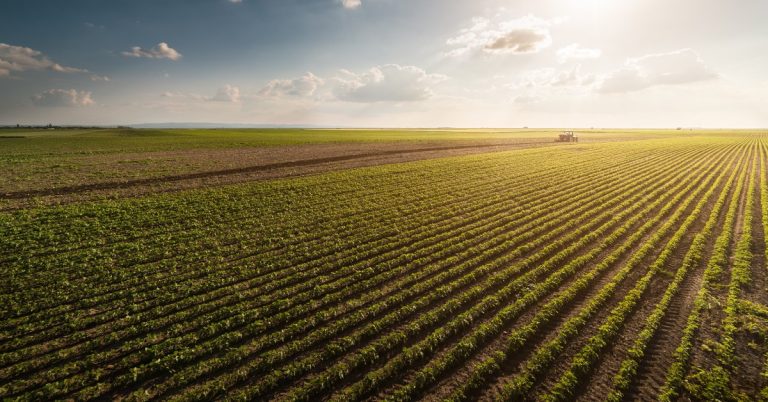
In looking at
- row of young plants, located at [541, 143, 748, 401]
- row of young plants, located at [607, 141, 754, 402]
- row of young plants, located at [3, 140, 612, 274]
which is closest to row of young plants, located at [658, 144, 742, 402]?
row of young plants, located at [607, 141, 754, 402]

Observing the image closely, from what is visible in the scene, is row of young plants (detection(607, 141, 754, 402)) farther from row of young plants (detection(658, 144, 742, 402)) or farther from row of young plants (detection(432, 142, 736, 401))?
row of young plants (detection(432, 142, 736, 401))

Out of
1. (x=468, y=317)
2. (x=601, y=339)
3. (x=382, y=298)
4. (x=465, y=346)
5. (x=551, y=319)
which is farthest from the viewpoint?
(x=382, y=298)

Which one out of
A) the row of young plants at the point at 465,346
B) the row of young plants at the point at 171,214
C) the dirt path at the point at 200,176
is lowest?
the row of young plants at the point at 465,346

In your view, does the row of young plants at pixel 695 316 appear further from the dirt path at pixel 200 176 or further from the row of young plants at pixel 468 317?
the dirt path at pixel 200 176

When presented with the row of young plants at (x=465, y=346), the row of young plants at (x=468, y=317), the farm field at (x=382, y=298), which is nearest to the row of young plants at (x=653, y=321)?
the farm field at (x=382, y=298)

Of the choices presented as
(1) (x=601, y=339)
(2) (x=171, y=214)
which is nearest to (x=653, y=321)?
(1) (x=601, y=339)

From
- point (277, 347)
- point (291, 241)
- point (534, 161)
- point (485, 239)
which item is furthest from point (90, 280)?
point (534, 161)

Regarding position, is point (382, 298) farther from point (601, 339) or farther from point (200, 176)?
point (200, 176)
